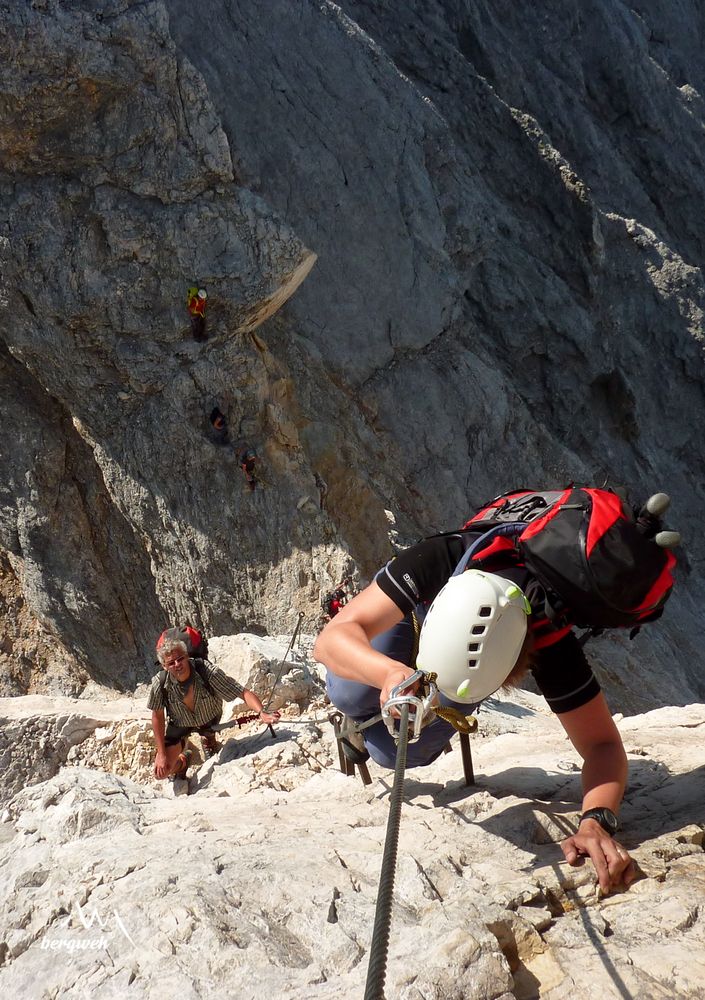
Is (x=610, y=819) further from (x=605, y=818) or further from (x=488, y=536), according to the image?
(x=488, y=536)

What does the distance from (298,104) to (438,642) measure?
38.4 ft

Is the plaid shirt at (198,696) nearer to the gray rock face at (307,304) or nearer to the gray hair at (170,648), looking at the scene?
the gray hair at (170,648)

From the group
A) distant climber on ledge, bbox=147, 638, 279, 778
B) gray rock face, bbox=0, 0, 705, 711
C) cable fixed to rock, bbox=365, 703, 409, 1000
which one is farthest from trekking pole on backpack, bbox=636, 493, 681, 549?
gray rock face, bbox=0, 0, 705, 711

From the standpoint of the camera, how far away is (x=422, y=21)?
51.1ft

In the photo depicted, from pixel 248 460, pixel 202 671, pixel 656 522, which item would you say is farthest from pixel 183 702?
pixel 248 460

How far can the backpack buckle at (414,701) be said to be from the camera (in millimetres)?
1997

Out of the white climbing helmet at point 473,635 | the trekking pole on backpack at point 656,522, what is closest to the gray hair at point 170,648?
the white climbing helmet at point 473,635

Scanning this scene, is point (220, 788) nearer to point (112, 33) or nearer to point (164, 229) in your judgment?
point (164, 229)

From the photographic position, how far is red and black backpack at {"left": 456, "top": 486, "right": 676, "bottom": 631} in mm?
2203

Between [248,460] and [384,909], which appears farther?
[248,460]

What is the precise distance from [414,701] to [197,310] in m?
8.54

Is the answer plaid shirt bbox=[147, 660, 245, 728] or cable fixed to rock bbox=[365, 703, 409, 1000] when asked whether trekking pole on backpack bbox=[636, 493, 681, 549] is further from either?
plaid shirt bbox=[147, 660, 245, 728]

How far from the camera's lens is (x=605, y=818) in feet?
7.61

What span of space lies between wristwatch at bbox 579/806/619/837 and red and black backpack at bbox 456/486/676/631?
0.51m
